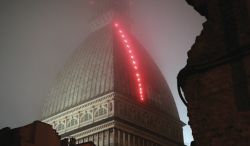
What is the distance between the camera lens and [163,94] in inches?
1556

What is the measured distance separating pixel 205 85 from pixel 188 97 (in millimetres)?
393

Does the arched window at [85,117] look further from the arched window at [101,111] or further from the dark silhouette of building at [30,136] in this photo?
the dark silhouette of building at [30,136]

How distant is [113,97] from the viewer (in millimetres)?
32219

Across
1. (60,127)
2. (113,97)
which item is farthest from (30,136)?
(60,127)

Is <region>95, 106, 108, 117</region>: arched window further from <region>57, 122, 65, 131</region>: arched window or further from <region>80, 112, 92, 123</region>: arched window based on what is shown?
<region>57, 122, 65, 131</region>: arched window

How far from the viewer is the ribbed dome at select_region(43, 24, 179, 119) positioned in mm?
34406

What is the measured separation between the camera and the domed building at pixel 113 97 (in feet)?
105

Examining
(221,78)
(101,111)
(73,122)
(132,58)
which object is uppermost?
(132,58)

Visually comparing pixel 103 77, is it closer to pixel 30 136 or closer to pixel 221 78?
pixel 30 136

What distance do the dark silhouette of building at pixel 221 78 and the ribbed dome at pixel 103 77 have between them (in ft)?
83.0

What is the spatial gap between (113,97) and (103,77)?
10.0 ft

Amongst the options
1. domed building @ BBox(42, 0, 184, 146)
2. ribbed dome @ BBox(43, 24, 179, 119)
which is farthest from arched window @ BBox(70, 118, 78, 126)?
ribbed dome @ BBox(43, 24, 179, 119)

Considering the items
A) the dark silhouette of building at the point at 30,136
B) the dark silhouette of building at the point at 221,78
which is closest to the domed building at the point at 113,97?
the dark silhouette of building at the point at 30,136

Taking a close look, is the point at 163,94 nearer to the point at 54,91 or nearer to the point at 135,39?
the point at 135,39
